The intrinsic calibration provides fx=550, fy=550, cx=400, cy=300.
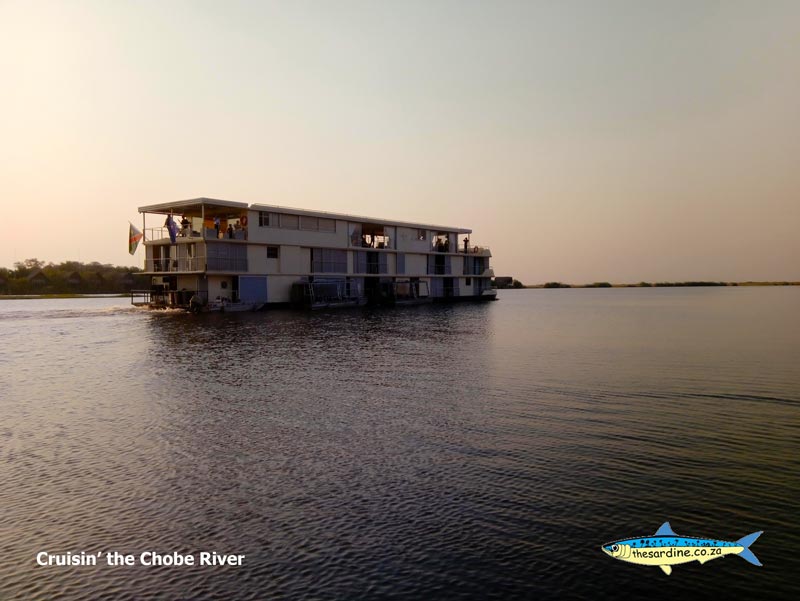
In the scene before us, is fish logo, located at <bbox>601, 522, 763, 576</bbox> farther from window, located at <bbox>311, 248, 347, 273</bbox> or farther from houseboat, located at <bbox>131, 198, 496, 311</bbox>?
window, located at <bbox>311, 248, 347, 273</bbox>

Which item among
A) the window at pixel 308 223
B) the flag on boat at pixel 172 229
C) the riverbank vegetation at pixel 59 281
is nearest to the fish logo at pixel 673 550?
the flag on boat at pixel 172 229

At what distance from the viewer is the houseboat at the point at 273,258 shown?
55750 mm

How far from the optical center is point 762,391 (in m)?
17.8

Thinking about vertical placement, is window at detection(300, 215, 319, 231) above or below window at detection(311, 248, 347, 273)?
above

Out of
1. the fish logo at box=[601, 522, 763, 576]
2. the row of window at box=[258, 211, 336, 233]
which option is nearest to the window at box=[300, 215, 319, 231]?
the row of window at box=[258, 211, 336, 233]

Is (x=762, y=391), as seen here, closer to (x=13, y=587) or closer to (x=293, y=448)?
(x=293, y=448)

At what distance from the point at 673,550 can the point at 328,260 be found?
61.1 m

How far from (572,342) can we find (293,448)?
2498cm

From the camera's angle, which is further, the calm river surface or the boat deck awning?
the boat deck awning

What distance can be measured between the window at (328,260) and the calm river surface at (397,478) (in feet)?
141

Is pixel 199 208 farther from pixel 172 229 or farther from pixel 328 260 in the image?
pixel 328 260

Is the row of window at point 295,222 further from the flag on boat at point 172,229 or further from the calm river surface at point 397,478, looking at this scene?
the calm river surface at point 397,478

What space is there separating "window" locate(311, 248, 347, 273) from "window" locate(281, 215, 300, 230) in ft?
13.0

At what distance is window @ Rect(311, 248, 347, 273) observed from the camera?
2564 inches
